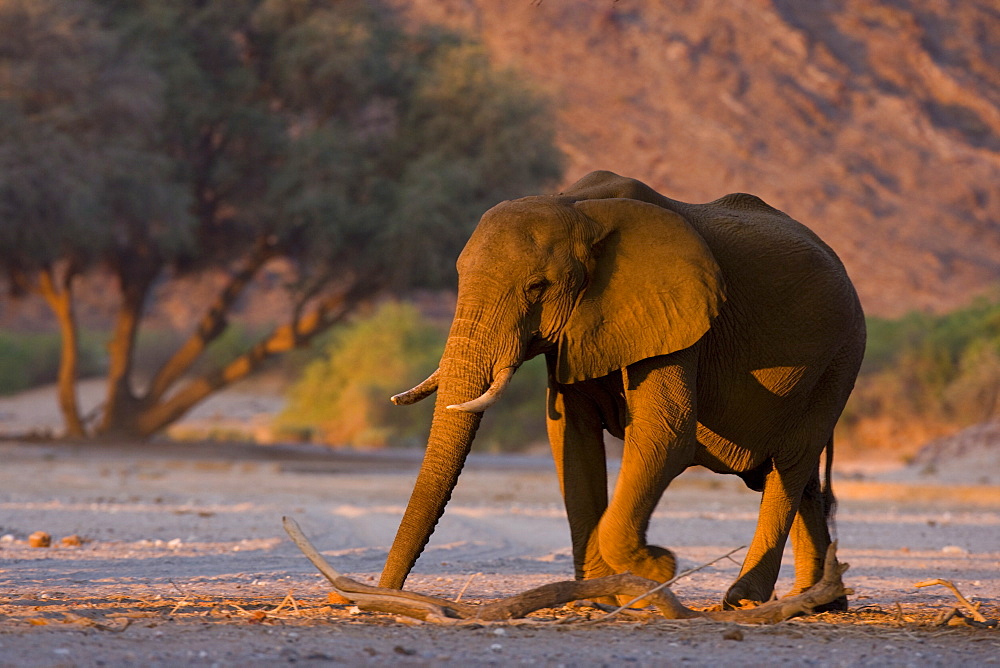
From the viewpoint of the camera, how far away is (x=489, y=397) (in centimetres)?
605

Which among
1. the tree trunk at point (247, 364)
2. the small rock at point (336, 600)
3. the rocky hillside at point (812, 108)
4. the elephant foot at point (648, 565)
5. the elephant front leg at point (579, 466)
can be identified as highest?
the rocky hillside at point (812, 108)

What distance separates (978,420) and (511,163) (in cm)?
1002

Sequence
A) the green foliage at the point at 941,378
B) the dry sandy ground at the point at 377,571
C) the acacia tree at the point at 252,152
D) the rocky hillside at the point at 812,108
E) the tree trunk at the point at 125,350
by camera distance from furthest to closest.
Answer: the rocky hillside at the point at 812,108
the green foliage at the point at 941,378
the tree trunk at the point at 125,350
the acacia tree at the point at 252,152
the dry sandy ground at the point at 377,571

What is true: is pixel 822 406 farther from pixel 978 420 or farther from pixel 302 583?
pixel 978 420

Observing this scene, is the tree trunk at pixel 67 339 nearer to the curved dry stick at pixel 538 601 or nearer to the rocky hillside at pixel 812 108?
the curved dry stick at pixel 538 601

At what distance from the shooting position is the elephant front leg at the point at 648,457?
20.3 ft

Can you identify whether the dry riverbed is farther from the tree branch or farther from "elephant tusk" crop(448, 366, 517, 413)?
the tree branch

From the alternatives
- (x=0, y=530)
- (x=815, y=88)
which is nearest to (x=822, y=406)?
(x=0, y=530)

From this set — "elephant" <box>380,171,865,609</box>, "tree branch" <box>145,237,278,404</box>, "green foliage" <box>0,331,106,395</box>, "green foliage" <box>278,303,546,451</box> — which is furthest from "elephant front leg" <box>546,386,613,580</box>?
"green foliage" <box>0,331,106,395</box>

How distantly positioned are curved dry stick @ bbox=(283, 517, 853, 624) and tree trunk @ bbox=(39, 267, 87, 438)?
21.1 meters

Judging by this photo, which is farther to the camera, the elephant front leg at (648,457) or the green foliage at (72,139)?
the green foliage at (72,139)

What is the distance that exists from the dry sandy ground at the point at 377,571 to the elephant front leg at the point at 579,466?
15.6 inches

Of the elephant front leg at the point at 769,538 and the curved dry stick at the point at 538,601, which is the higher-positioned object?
the elephant front leg at the point at 769,538

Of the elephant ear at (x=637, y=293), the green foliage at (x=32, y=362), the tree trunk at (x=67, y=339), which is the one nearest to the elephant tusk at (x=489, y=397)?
the elephant ear at (x=637, y=293)
